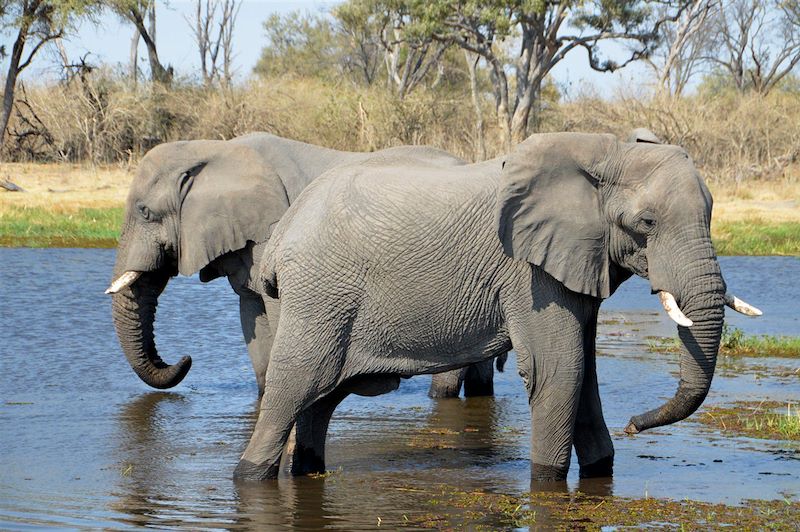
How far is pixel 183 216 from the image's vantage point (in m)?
8.47

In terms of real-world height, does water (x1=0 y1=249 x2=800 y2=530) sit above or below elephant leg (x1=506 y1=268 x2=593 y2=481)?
below

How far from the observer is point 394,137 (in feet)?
96.5

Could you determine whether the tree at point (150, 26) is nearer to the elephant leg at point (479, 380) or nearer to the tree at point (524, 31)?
the tree at point (524, 31)

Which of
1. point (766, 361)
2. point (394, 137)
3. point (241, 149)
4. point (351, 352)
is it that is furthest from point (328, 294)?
point (394, 137)

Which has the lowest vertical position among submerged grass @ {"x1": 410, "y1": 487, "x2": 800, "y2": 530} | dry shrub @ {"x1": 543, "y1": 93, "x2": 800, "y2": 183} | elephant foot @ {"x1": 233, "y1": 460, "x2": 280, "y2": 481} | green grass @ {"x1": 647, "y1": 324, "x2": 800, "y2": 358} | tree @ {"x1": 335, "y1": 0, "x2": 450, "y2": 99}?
submerged grass @ {"x1": 410, "y1": 487, "x2": 800, "y2": 530}

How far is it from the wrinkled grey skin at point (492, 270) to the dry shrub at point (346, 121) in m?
20.7

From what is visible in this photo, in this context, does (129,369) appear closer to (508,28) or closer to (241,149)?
(241,149)

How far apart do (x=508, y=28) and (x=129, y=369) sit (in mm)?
22143

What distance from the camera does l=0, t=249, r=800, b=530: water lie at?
6.23 meters

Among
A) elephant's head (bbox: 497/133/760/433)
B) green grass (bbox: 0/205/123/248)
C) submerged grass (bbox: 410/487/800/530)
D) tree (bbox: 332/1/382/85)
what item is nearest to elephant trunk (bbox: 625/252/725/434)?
elephant's head (bbox: 497/133/760/433)

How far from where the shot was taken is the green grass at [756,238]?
18875mm

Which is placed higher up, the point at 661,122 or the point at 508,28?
the point at 508,28

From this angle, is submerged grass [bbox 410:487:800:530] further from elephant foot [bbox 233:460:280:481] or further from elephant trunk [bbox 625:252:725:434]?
elephant foot [bbox 233:460:280:481]

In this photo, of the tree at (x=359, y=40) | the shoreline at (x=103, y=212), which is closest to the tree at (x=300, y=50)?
the tree at (x=359, y=40)
